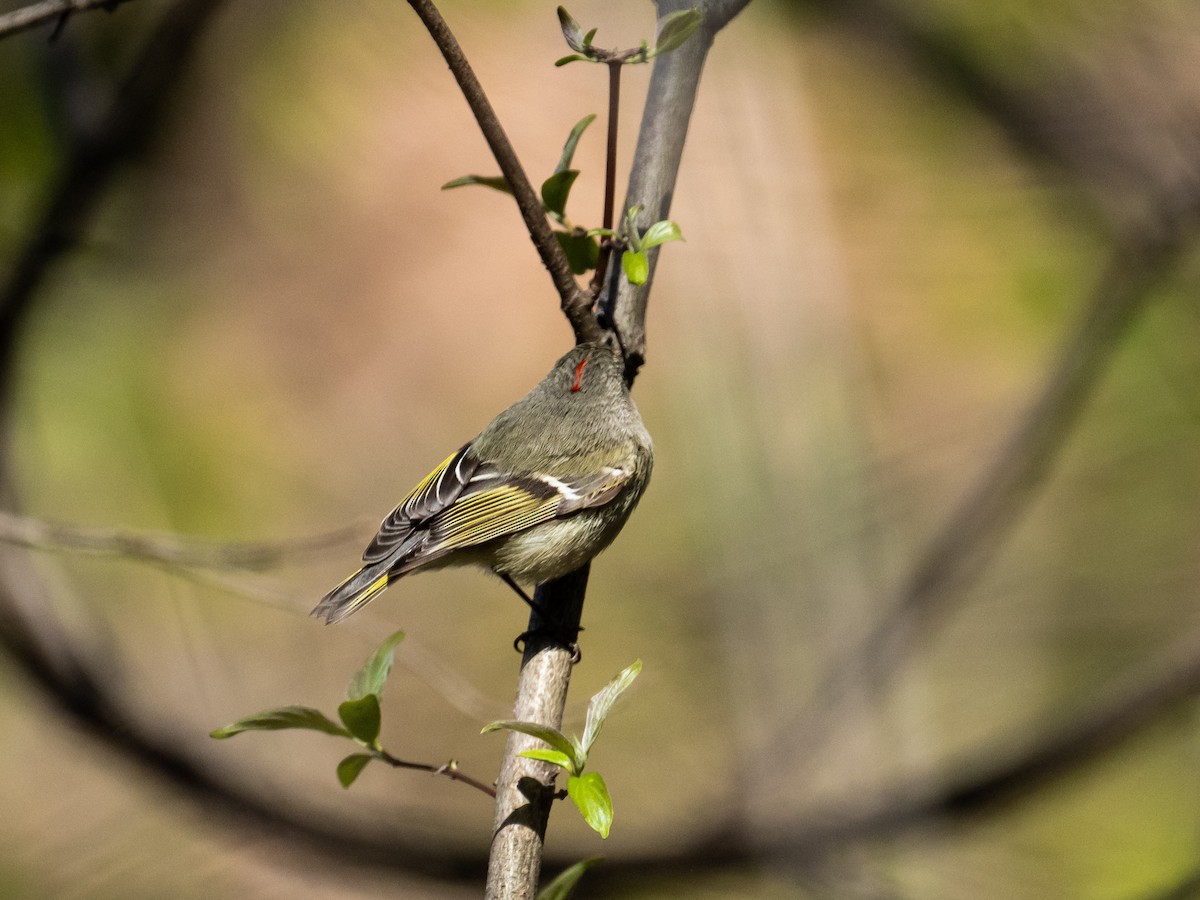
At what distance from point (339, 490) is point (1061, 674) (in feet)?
10.5

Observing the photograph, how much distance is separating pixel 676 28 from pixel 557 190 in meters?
0.33

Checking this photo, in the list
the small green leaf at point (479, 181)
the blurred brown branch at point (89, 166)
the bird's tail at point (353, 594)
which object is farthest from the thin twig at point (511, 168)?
the blurred brown branch at point (89, 166)

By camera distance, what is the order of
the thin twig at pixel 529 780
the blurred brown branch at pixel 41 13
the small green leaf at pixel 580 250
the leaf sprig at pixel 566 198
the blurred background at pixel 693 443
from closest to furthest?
the blurred brown branch at pixel 41 13 < the thin twig at pixel 529 780 < the leaf sprig at pixel 566 198 < the small green leaf at pixel 580 250 < the blurred background at pixel 693 443

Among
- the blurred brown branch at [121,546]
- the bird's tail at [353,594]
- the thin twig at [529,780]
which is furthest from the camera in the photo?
the bird's tail at [353,594]

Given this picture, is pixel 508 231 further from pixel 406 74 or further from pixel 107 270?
pixel 406 74

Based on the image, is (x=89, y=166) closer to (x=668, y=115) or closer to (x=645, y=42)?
(x=668, y=115)

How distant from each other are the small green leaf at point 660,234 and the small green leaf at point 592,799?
72 centimetres

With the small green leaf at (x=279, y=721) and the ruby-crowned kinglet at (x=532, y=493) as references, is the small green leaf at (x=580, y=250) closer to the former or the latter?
the ruby-crowned kinglet at (x=532, y=493)

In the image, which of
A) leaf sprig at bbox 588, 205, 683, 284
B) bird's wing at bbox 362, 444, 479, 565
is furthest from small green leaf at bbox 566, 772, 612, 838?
bird's wing at bbox 362, 444, 479, 565

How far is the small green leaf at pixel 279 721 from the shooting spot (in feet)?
4.19

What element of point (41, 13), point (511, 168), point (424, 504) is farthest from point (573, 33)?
point (424, 504)

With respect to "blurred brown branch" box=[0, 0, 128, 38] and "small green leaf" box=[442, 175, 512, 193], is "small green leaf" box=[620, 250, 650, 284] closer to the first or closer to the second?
"small green leaf" box=[442, 175, 512, 193]

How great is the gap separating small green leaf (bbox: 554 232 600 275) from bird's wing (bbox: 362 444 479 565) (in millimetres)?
741

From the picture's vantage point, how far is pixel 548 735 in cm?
129
